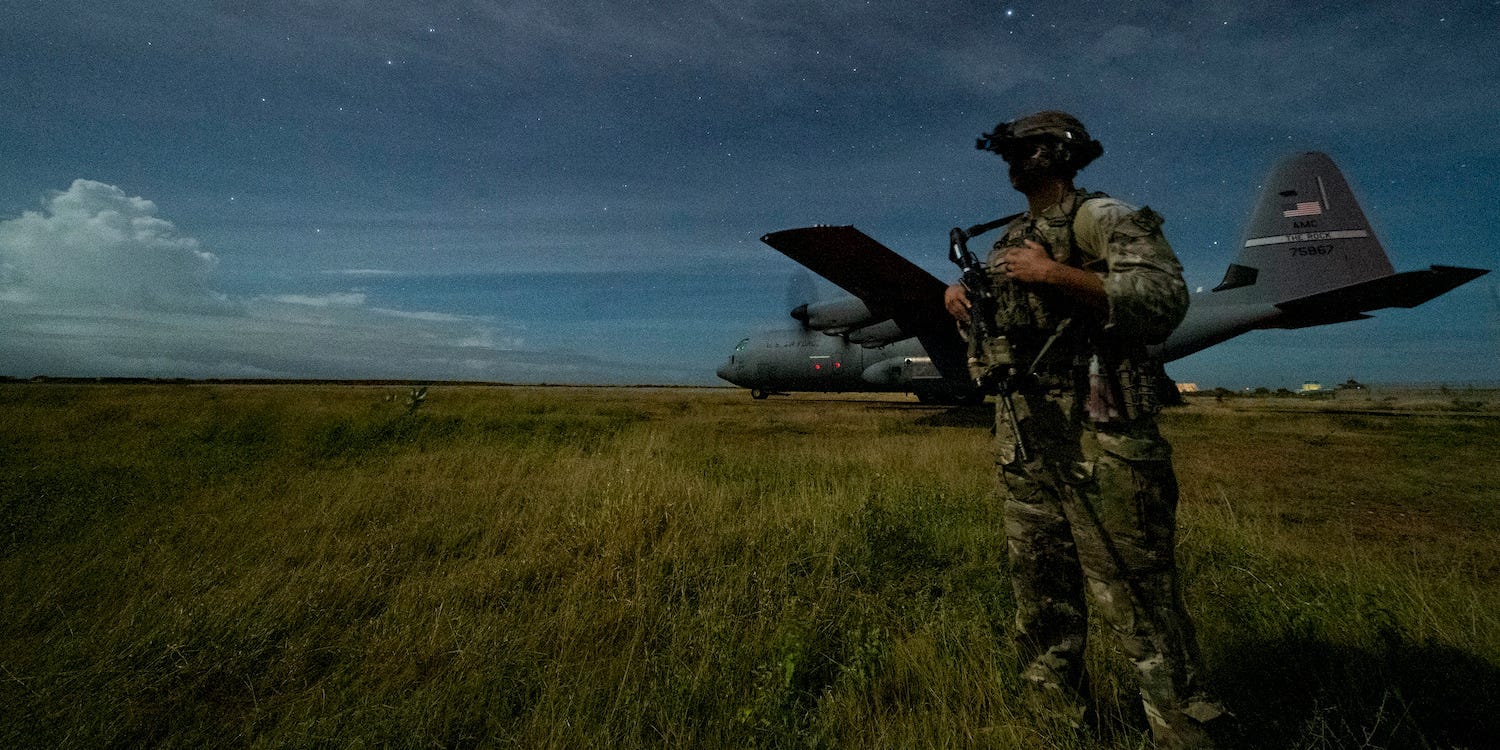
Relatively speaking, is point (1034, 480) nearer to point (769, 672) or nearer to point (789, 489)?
point (769, 672)

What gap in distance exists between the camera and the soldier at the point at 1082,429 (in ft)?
5.98

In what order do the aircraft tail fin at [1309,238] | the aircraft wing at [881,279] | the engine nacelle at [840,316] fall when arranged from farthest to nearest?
the engine nacelle at [840,316] < the aircraft tail fin at [1309,238] < the aircraft wing at [881,279]

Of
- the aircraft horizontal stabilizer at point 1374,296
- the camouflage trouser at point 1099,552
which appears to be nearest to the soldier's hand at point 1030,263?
the camouflage trouser at point 1099,552

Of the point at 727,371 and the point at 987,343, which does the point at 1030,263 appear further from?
the point at 727,371

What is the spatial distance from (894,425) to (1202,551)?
33.7ft

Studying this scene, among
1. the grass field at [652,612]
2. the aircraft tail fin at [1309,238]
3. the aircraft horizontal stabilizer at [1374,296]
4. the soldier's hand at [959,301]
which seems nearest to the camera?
the grass field at [652,612]

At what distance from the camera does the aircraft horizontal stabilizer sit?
11.6 m

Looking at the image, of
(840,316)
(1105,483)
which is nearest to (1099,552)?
(1105,483)

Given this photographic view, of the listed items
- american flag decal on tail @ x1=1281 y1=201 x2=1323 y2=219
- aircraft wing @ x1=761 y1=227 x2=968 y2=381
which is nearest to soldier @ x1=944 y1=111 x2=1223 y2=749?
aircraft wing @ x1=761 y1=227 x2=968 y2=381

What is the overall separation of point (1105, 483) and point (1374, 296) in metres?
Answer: 17.7

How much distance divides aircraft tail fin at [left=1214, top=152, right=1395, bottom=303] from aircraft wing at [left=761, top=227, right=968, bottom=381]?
7.58 m

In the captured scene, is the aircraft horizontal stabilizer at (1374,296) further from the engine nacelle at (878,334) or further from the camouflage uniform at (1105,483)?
the camouflage uniform at (1105,483)

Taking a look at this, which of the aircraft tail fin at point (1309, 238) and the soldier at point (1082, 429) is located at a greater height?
the aircraft tail fin at point (1309, 238)

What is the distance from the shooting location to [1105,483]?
1900 millimetres
